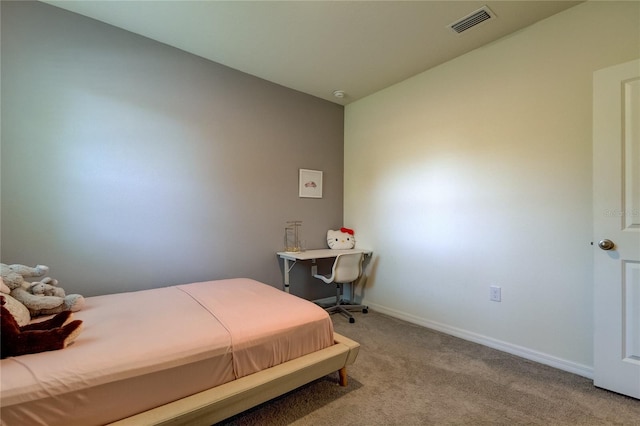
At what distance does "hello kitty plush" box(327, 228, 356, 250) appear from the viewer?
3.62 m

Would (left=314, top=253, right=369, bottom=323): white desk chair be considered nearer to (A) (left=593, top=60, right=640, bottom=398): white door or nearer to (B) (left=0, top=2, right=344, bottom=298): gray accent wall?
(B) (left=0, top=2, right=344, bottom=298): gray accent wall

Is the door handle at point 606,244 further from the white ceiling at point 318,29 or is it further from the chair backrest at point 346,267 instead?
the chair backrest at point 346,267

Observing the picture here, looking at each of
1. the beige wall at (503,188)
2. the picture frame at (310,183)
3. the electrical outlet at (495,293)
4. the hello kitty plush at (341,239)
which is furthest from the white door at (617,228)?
the picture frame at (310,183)

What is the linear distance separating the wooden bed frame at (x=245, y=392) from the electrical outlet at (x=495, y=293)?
55.6 inches

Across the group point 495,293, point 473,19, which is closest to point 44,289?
point 495,293

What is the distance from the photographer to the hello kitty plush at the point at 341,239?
3.62 metres

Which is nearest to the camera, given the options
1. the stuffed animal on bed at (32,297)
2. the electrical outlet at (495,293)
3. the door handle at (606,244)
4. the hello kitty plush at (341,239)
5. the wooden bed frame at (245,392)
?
the wooden bed frame at (245,392)

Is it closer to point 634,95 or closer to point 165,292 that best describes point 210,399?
point 165,292

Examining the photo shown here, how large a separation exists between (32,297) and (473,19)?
135 inches

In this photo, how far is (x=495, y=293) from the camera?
2.47 metres

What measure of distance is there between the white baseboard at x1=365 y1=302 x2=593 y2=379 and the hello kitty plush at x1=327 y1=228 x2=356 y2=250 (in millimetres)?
922

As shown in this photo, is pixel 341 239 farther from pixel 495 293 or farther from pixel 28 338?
pixel 28 338

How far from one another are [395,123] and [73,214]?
10.2 ft

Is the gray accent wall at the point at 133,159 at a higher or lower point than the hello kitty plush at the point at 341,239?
higher
